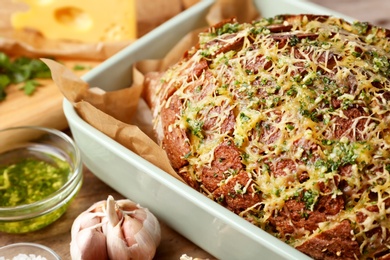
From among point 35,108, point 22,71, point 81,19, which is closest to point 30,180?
point 35,108

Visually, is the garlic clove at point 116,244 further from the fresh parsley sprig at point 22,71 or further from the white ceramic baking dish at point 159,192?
the fresh parsley sprig at point 22,71

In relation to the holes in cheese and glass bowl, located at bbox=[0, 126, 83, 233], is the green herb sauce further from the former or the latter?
the holes in cheese

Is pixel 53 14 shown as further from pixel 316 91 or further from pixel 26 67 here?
pixel 316 91

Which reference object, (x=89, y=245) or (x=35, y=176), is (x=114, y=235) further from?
(x=35, y=176)

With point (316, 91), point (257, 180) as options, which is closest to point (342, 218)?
point (257, 180)

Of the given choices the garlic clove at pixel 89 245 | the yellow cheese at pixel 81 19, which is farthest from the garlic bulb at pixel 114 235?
the yellow cheese at pixel 81 19

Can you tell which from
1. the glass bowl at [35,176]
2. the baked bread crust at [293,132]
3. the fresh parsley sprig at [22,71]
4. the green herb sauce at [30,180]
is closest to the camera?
the baked bread crust at [293,132]
